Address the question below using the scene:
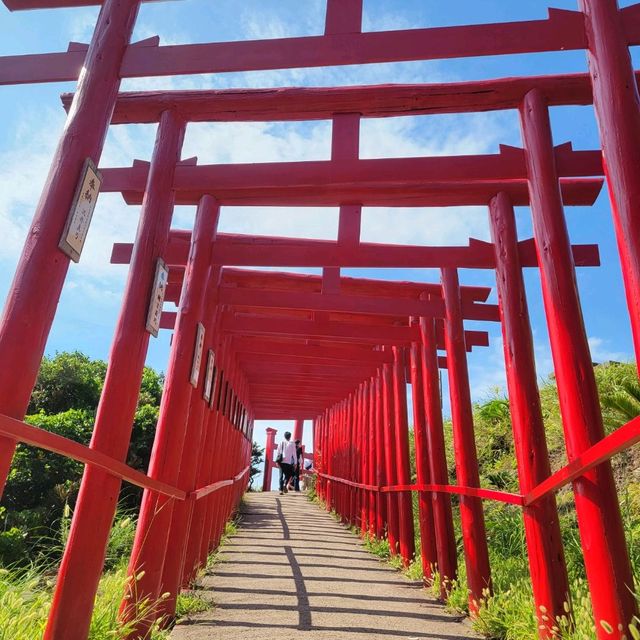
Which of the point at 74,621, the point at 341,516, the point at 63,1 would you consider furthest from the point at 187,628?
the point at 341,516

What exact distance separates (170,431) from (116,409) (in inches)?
40.2

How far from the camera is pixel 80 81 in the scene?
3.28 meters

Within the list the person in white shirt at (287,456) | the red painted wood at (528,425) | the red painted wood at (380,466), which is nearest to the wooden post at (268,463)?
the person in white shirt at (287,456)

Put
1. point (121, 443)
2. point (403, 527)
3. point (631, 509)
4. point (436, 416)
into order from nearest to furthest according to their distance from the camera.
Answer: point (121, 443) < point (436, 416) < point (631, 509) < point (403, 527)

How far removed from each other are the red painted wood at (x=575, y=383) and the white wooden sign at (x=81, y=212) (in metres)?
2.79

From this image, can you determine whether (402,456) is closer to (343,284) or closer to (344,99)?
(343,284)

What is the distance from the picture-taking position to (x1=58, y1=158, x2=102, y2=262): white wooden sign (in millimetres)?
2764

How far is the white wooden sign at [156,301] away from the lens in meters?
3.49

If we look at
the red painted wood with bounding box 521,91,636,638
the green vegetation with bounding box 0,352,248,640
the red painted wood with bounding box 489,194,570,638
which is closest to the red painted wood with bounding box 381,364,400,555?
the green vegetation with bounding box 0,352,248,640

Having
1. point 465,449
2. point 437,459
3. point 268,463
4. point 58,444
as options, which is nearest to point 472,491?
point 465,449

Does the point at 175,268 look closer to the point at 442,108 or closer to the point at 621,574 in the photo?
the point at 442,108

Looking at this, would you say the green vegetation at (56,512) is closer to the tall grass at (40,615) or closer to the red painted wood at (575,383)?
the tall grass at (40,615)

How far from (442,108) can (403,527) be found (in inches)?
218

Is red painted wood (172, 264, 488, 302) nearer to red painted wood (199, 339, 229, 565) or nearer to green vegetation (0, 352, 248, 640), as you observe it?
red painted wood (199, 339, 229, 565)
